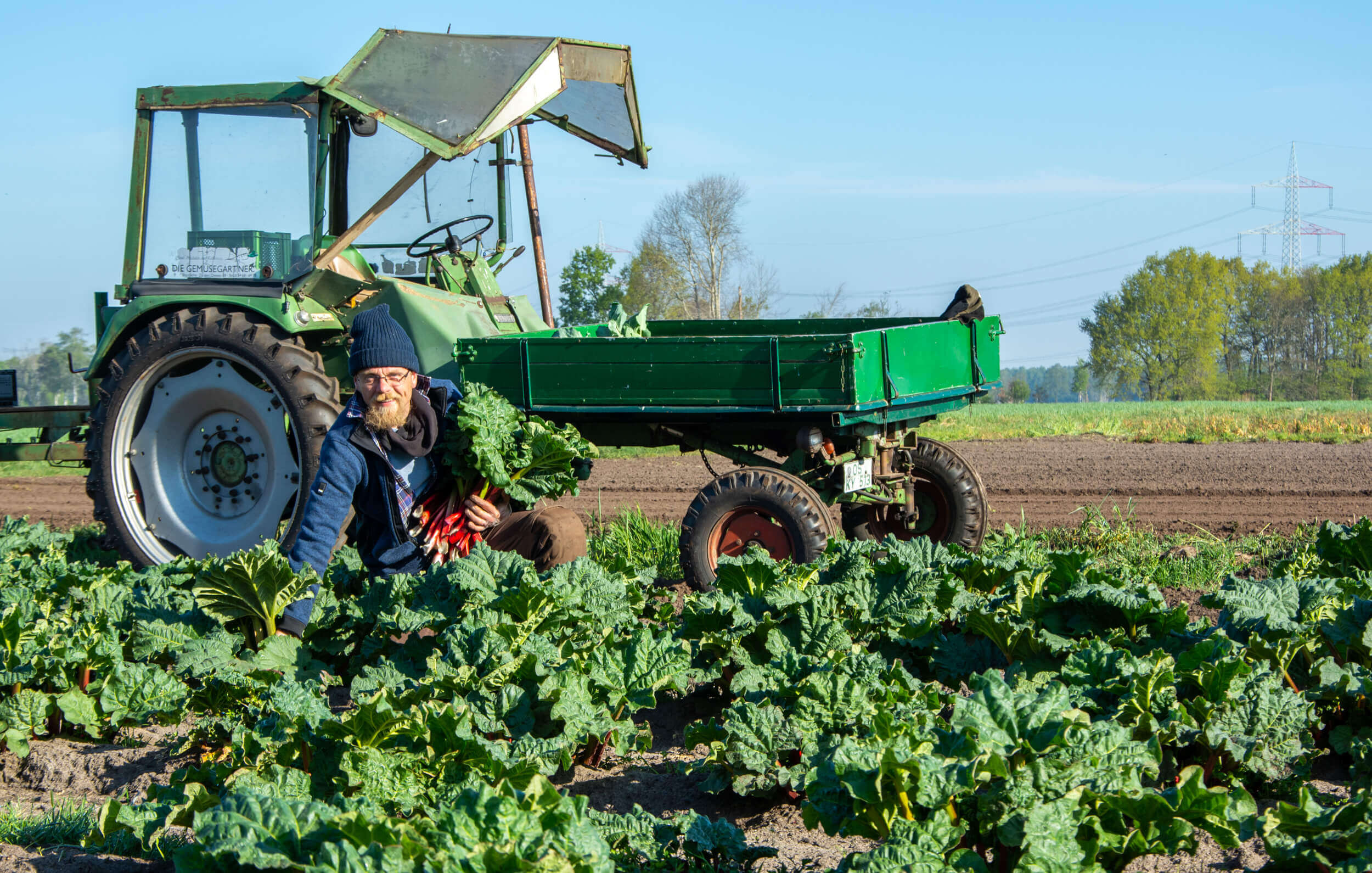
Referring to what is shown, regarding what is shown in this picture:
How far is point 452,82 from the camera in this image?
5270 millimetres

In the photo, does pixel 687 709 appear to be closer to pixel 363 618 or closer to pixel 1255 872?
pixel 363 618

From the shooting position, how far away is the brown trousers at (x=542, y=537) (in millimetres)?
4531

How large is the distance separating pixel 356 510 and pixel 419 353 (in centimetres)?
189

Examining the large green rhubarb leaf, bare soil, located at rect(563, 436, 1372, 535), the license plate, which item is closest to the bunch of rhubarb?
the large green rhubarb leaf

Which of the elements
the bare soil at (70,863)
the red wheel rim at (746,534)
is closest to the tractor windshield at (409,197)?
the red wheel rim at (746,534)

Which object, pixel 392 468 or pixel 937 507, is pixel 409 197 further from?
pixel 937 507

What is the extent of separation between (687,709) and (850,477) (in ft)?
6.86

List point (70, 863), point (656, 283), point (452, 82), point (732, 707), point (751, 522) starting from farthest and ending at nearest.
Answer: point (656, 283)
point (751, 522)
point (452, 82)
point (732, 707)
point (70, 863)

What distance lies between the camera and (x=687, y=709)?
12.6 ft

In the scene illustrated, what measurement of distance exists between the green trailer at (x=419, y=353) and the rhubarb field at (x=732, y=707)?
1.20m

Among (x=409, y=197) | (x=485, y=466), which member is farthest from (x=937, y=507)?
(x=409, y=197)

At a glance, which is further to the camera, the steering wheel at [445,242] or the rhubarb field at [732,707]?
the steering wheel at [445,242]

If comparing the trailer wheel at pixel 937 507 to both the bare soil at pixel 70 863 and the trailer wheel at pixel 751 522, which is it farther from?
the bare soil at pixel 70 863

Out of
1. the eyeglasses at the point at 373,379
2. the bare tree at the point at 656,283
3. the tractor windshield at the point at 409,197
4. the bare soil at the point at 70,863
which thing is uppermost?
the bare tree at the point at 656,283
